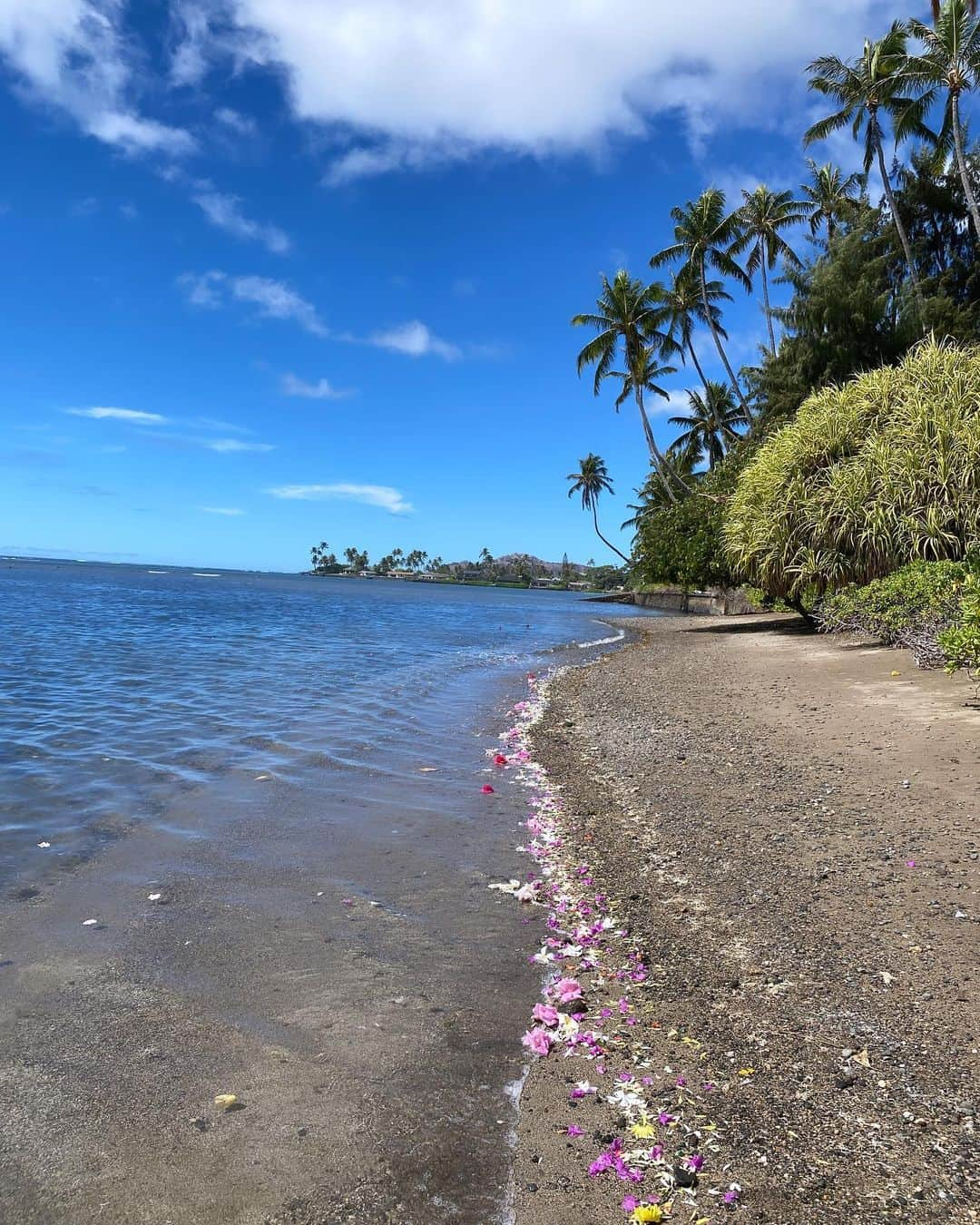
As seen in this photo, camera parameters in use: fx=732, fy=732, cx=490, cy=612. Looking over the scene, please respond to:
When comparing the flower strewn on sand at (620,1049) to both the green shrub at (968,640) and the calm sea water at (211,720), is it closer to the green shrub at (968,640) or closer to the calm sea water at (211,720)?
the calm sea water at (211,720)

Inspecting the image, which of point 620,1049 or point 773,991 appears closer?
point 620,1049

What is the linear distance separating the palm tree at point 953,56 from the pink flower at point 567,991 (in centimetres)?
2848

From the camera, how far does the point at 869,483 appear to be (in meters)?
15.5

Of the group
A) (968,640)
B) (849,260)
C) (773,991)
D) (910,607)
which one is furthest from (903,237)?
(773,991)

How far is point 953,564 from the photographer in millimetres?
12430

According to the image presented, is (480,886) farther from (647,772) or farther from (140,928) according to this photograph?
(647,772)

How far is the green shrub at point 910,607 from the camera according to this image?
36.0ft

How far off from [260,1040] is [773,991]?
7.88 ft

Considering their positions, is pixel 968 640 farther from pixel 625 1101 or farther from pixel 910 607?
pixel 625 1101

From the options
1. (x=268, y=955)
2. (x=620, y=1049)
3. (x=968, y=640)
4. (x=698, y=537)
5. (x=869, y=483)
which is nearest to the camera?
(x=620, y=1049)

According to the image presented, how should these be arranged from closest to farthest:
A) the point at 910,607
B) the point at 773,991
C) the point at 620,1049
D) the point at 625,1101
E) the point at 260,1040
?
the point at 625,1101 → the point at 620,1049 → the point at 260,1040 → the point at 773,991 → the point at 910,607

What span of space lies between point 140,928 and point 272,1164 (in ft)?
7.38

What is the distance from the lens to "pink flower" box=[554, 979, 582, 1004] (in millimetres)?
3600

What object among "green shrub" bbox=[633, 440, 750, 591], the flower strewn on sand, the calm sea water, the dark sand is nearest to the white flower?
the flower strewn on sand
